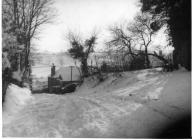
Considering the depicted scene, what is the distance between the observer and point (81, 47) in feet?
58.5

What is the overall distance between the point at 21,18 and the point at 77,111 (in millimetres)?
6375

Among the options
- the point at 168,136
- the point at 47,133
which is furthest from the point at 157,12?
the point at 47,133

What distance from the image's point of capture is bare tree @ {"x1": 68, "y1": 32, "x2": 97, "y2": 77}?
1764cm

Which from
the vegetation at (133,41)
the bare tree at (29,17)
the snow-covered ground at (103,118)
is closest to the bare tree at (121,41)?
the vegetation at (133,41)

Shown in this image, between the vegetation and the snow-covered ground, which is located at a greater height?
the vegetation

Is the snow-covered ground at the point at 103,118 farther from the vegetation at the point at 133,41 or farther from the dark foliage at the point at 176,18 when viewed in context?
the vegetation at the point at 133,41

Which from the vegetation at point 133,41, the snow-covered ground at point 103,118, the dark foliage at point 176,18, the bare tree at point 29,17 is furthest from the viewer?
the vegetation at point 133,41

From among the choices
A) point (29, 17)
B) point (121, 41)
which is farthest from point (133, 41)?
point (29, 17)

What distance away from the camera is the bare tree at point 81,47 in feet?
57.9

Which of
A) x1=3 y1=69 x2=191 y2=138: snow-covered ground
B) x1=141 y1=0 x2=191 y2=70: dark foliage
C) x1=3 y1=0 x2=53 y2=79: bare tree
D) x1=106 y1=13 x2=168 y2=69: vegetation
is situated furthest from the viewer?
x1=106 y1=13 x2=168 y2=69: vegetation

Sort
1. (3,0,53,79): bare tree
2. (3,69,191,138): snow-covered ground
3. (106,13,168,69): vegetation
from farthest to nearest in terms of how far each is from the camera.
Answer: (106,13,168,69): vegetation → (3,0,53,79): bare tree → (3,69,191,138): snow-covered ground

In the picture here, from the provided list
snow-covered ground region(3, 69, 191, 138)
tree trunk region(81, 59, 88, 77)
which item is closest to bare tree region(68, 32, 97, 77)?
tree trunk region(81, 59, 88, 77)

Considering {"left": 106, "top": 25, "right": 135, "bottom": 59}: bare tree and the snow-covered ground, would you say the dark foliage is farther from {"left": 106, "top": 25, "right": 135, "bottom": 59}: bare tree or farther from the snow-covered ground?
{"left": 106, "top": 25, "right": 135, "bottom": 59}: bare tree

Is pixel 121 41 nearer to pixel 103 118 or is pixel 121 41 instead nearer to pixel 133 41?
pixel 133 41
